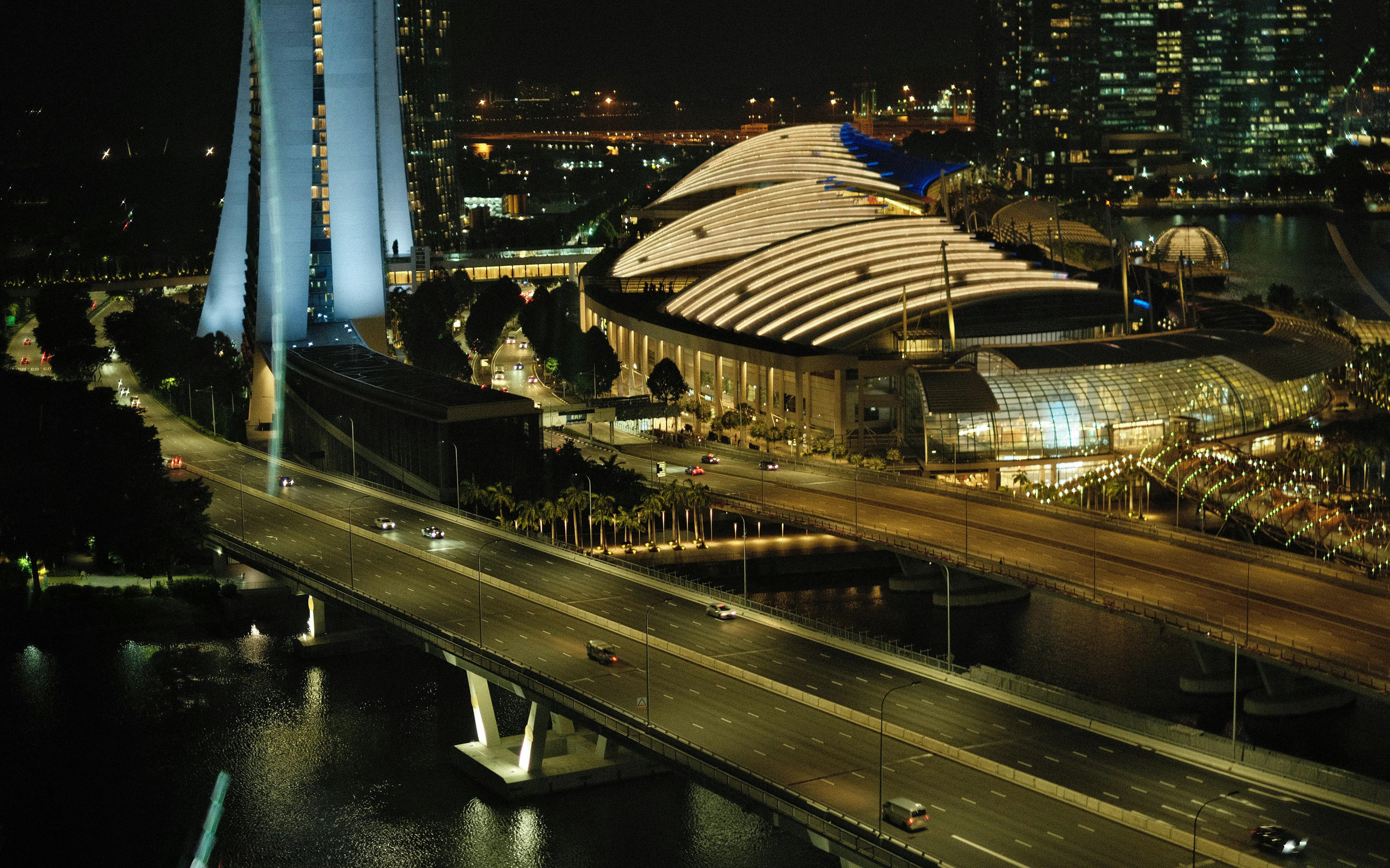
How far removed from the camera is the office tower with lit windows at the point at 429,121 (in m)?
174

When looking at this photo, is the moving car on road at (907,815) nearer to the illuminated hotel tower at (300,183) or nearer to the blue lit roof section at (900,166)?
the illuminated hotel tower at (300,183)

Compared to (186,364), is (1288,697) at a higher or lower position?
lower

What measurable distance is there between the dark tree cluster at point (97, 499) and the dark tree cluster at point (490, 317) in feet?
135

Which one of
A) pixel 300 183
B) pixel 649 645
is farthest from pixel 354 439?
pixel 649 645

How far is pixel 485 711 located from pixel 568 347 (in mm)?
54743

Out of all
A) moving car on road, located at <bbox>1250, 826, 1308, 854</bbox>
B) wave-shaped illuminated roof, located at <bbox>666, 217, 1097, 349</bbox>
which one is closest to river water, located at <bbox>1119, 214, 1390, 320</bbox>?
wave-shaped illuminated roof, located at <bbox>666, 217, 1097, 349</bbox>

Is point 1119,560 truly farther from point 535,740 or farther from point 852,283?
point 852,283

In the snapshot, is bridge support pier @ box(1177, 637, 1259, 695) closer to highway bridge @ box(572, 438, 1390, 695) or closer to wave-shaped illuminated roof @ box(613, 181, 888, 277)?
highway bridge @ box(572, 438, 1390, 695)

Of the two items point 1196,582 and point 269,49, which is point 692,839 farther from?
point 269,49

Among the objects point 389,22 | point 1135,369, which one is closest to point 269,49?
point 389,22

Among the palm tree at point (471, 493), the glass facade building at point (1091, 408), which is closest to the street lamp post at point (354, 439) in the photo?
the palm tree at point (471, 493)

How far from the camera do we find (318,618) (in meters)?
51.2

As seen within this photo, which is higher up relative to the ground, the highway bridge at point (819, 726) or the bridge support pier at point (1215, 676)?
the highway bridge at point (819, 726)

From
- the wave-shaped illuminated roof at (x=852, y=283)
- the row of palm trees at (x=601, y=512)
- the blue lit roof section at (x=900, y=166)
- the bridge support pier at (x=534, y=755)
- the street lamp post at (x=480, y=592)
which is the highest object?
the blue lit roof section at (x=900, y=166)
